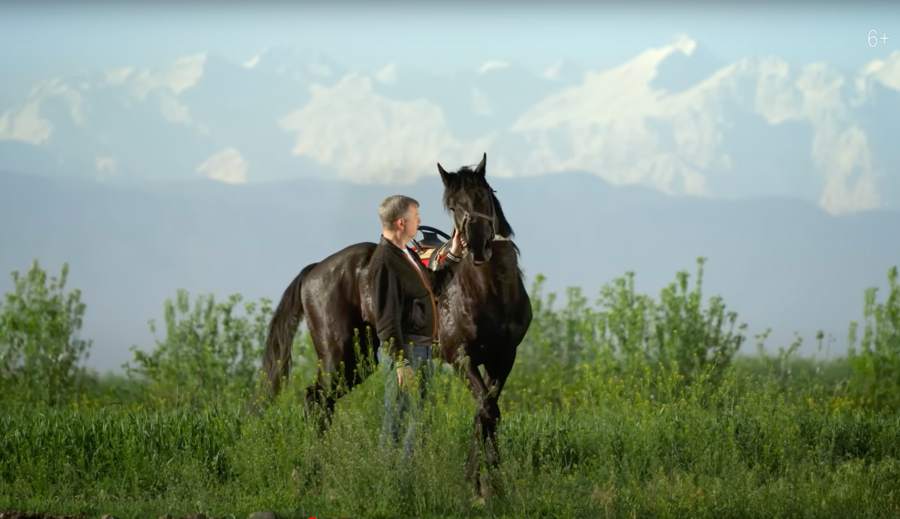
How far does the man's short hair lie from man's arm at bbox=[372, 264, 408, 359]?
0.36 metres

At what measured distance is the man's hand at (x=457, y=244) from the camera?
21.6ft

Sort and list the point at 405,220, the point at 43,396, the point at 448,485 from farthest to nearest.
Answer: the point at 43,396
the point at 405,220
the point at 448,485

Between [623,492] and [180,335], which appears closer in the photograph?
[623,492]

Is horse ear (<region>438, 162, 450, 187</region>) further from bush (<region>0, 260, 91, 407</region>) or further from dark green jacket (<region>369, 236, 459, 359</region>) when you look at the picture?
bush (<region>0, 260, 91, 407</region>)

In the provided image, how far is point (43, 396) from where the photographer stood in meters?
11.4

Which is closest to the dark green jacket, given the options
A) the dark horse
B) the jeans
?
the jeans

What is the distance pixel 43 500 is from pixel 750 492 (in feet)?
16.3

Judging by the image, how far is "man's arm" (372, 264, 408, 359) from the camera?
6.49m

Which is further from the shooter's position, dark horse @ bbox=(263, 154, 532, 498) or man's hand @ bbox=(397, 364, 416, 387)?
dark horse @ bbox=(263, 154, 532, 498)

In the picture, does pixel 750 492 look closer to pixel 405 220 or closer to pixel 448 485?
pixel 448 485

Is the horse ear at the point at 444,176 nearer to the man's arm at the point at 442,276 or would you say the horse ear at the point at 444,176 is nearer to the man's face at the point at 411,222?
the man's face at the point at 411,222

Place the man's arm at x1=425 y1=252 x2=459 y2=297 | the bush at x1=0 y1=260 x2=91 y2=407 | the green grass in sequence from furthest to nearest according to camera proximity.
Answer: the bush at x1=0 y1=260 x2=91 y2=407
the man's arm at x1=425 y1=252 x2=459 y2=297
the green grass

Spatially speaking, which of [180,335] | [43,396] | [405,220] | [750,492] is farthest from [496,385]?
[43,396]

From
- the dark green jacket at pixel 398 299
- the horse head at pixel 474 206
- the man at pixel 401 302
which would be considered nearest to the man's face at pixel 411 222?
the man at pixel 401 302
